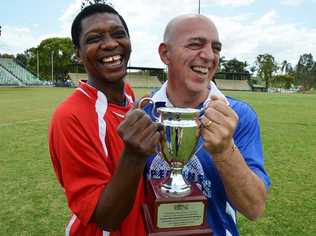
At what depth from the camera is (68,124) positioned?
1635 millimetres

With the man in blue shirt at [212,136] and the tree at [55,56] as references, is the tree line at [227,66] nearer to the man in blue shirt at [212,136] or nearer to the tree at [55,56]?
the tree at [55,56]

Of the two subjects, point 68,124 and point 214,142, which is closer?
point 214,142

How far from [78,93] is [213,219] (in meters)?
0.95

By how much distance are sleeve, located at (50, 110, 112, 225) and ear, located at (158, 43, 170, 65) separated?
2.44ft

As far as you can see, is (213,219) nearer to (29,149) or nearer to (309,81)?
(29,149)

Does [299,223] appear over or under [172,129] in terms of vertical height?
under

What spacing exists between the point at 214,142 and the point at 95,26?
89 centimetres

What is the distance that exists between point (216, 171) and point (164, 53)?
2.53 ft

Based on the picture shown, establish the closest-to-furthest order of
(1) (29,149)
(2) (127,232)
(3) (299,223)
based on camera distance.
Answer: (2) (127,232), (3) (299,223), (1) (29,149)

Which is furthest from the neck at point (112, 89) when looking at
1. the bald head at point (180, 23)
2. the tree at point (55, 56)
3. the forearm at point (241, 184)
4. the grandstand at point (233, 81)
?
the grandstand at point (233, 81)

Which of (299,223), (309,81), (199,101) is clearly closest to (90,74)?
(199,101)

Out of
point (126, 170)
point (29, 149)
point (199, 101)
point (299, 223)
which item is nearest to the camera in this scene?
point (126, 170)

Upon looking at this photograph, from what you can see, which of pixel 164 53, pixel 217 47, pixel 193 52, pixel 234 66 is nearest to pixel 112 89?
pixel 164 53

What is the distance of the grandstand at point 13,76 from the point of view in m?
60.9
